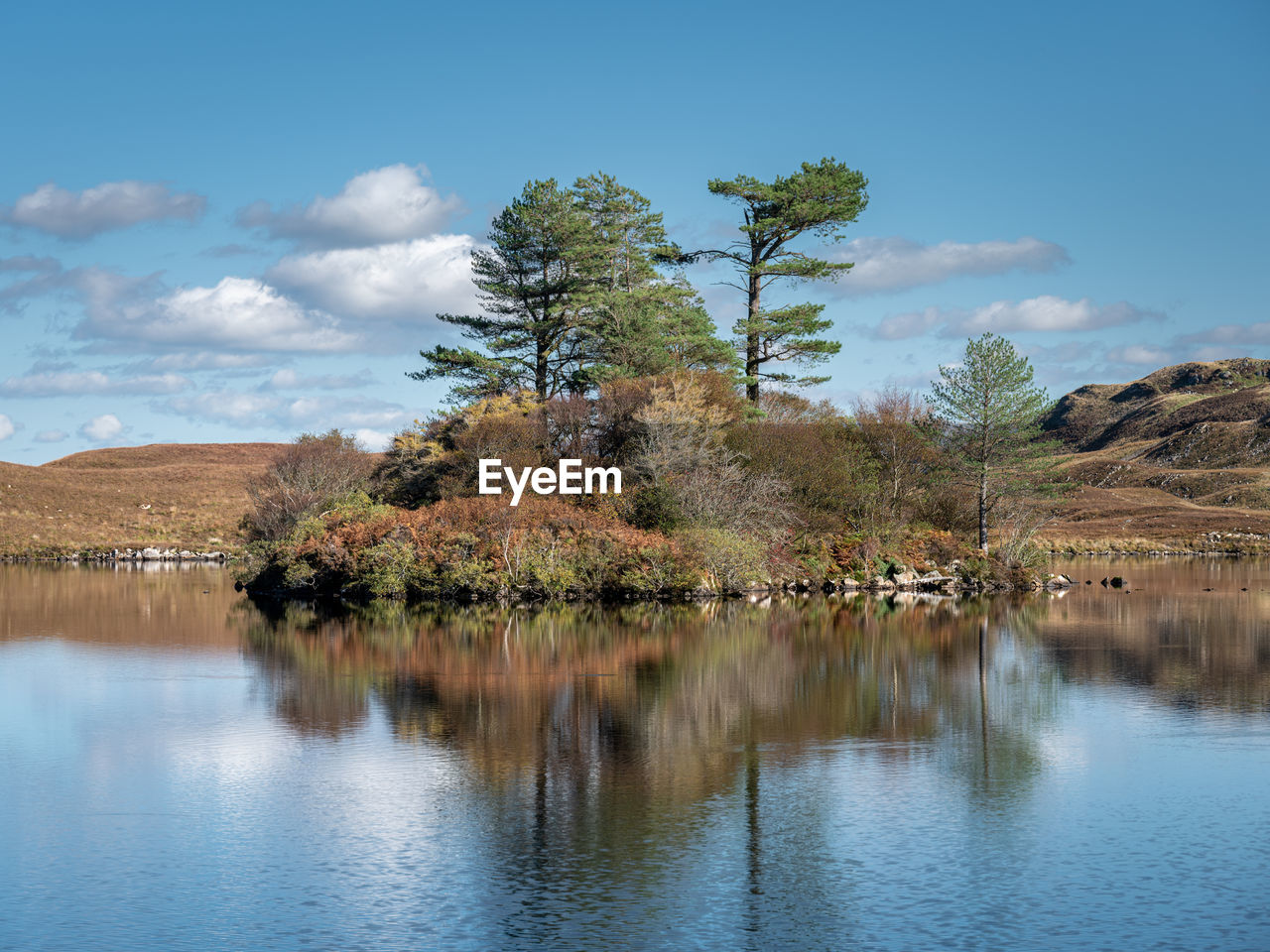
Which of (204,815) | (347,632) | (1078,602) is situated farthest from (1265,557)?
(204,815)

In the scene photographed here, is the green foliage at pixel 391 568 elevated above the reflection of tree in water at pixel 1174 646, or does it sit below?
above

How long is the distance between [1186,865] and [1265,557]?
Result: 74.4m

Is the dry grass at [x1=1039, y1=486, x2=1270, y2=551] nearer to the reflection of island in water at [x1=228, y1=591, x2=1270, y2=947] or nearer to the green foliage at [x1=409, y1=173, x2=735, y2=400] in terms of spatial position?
the green foliage at [x1=409, y1=173, x2=735, y2=400]

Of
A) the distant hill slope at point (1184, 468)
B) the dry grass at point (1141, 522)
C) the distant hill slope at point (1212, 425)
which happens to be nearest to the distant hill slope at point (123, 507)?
the distant hill slope at point (1184, 468)

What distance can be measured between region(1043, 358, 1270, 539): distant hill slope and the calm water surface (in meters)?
47.8

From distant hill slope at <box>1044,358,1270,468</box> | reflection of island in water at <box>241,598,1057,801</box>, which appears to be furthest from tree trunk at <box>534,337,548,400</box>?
distant hill slope at <box>1044,358,1270,468</box>

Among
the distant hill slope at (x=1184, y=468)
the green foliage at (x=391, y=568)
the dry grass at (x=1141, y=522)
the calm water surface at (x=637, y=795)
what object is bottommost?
the calm water surface at (x=637, y=795)

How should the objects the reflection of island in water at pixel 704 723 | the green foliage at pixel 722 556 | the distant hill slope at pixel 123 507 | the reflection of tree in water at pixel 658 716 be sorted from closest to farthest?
the reflection of island in water at pixel 704 723
the reflection of tree in water at pixel 658 716
the green foliage at pixel 722 556
the distant hill slope at pixel 123 507

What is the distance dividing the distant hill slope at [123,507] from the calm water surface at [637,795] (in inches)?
2324

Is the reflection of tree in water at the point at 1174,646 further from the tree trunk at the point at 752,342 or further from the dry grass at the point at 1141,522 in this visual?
the dry grass at the point at 1141,522

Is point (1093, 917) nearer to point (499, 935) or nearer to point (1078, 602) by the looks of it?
point (499, 935)

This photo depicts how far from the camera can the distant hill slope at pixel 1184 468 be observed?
315ft

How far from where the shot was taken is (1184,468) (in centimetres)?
14400

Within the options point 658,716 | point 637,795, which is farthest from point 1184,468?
point 637,795
